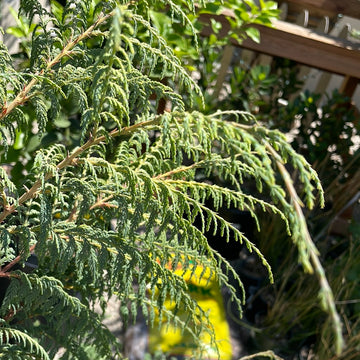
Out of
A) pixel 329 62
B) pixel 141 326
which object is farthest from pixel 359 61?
pixel 141 326

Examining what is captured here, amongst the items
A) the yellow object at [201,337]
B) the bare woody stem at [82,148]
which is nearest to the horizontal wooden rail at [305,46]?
the yellow object at [201,337]

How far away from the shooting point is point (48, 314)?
127 cm

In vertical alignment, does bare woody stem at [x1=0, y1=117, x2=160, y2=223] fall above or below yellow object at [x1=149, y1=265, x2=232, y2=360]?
above

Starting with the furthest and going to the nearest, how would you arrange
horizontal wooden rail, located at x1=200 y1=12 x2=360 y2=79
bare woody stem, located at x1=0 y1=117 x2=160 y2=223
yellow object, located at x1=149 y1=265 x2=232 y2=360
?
horizontal wooden rail, located at x1=200 y1=12 x2=360 y2=79
yellow object, located at x1=149 y1=265 x2=232 y2=360
bare woody stem, located at x1=0 y1=117 x2=160 y2=223

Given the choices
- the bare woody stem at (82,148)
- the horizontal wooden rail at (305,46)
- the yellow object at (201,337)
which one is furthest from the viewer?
the horizontal wooden rail at (305,46)

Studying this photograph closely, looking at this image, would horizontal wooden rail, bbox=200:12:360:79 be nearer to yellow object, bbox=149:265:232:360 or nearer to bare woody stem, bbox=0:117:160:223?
yellow object, bbox=149:265:232:360

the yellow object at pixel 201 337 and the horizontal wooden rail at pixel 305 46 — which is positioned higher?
the horizontal wooden rail at pixel 305 46

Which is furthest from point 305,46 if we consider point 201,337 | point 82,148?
point 82,148

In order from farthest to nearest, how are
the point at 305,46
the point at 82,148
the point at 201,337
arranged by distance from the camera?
1. the point at 305,46
2. the point at 201,337
3. the point at 82,148

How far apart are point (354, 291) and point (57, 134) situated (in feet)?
4.90

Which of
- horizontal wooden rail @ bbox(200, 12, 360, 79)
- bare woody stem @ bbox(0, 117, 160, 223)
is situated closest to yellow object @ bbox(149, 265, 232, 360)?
bare woody stem @ bbox(0, 117, 160, 223)

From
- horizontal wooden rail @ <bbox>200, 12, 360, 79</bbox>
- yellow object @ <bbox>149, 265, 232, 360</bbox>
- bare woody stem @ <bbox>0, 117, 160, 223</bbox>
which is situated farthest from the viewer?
horizontal wooden rail @ <bbox>200, 12, 360, 79</bbox>

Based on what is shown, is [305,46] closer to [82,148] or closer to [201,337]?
[201,337]

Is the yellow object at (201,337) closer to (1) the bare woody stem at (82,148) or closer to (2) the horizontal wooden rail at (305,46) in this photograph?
(1) the bare woody stem at (82,148)
